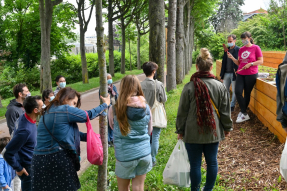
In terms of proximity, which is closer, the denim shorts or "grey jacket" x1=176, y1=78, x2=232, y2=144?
the denim shorts

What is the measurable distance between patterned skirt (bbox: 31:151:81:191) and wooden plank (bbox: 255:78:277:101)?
400cm

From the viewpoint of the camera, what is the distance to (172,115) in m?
8.64

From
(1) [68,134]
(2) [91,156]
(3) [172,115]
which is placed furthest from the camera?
(3) [172,115]

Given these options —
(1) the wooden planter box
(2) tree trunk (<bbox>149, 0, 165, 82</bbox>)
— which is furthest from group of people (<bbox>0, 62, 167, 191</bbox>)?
(2) tree trunk (<bbox>149, 0, 165, 82</bbox>)

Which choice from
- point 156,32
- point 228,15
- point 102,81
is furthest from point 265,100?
point 228,15

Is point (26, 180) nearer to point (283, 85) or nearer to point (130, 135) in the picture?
point (130, 135)

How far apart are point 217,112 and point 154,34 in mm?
4607

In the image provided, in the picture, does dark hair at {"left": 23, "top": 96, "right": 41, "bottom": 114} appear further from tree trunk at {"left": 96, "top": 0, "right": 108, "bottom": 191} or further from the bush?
the bush

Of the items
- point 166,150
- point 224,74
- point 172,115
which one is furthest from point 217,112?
point 172,115

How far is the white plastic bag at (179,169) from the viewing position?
375 cm

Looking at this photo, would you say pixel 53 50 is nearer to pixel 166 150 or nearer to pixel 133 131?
pixel 166 150

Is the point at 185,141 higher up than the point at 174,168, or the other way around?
the point at 185,141

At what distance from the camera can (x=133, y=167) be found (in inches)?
128

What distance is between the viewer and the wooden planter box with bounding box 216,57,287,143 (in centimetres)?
519
